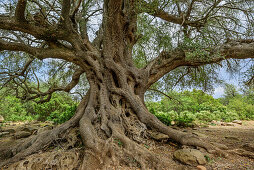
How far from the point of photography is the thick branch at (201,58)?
4805 millimetres

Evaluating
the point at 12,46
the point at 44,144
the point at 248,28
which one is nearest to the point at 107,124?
the point at 44,144

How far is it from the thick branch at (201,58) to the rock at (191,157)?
2925 mm

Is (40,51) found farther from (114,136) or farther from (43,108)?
(43,108)

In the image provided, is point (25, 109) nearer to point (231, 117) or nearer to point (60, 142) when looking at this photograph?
point (60, 142)

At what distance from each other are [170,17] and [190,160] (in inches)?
235

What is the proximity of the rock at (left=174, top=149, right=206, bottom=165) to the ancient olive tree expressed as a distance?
43cm

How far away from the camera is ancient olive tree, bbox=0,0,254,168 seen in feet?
10.8

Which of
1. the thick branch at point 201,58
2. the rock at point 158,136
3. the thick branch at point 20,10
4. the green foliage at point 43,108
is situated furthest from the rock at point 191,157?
the green foliage at point 43,108

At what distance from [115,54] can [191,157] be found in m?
3.99

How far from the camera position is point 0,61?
5.76 m

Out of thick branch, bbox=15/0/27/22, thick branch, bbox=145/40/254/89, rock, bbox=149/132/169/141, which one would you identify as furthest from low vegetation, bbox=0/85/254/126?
thick branch, bbox=15/0/27/22

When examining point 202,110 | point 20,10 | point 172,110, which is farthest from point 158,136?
point 202,110

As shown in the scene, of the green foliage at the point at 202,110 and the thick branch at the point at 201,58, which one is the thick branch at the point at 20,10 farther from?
the green foliage at the point at 202,110

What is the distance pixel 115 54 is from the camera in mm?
5289
